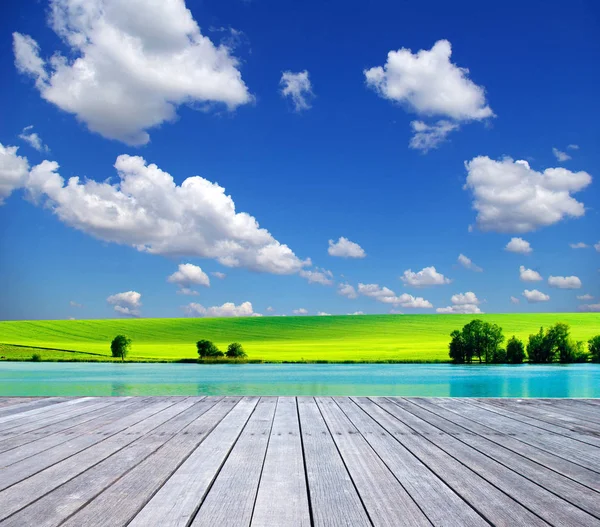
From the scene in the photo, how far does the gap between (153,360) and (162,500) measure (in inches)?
1654

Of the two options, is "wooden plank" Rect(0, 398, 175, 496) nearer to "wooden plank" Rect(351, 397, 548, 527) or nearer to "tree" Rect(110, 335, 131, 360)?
"wooden plank" Rect(351, 397, 548, 527)

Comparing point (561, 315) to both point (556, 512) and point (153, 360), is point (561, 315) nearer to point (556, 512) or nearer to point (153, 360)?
point (153, 360)

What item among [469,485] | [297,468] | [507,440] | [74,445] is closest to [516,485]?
[469,485]

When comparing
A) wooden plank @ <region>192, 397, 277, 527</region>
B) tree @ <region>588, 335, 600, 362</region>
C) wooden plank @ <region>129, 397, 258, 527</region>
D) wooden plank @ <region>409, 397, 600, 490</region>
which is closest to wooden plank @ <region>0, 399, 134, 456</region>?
wooden plank @ <region>129, 397, 258, 527</region>

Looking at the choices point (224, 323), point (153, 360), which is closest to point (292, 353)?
point (153, 360)

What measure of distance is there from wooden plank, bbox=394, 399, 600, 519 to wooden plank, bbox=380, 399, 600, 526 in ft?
0.14

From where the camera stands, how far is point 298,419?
5.30 metres

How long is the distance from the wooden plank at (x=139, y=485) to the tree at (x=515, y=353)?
44.6 meters

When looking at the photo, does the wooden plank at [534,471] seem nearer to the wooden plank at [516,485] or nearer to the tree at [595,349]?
the wooden plank at [516,485]

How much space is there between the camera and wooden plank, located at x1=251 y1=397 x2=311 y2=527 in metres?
2.36

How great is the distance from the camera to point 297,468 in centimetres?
326

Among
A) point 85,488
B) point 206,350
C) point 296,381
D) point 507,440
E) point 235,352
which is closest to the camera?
point 85,488

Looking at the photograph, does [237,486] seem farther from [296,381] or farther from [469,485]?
[296,381]

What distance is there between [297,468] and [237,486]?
19.9 inches
